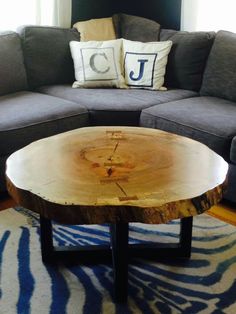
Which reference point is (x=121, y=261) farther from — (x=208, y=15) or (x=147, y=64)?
(x=208, y=15)

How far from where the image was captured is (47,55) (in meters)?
3.05

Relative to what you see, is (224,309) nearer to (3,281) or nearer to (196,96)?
(3,281)

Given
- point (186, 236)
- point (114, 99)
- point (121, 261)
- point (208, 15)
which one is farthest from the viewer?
point (208, 15)

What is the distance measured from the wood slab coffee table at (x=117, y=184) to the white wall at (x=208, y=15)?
161cm

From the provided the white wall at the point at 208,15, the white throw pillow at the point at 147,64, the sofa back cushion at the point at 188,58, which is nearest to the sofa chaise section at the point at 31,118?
the white throw pillow at the point at 147,64

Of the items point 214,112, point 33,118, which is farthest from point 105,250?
point 214,112

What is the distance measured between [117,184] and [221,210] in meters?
1.07

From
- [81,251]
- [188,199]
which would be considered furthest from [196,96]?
[188,199]

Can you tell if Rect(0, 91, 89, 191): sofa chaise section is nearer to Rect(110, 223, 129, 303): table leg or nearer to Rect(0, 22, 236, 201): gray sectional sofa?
Rect(0, 22, 236, 201): gray sectional sofa

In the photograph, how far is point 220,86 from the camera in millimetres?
2850

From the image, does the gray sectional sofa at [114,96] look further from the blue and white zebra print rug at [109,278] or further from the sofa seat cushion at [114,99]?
the blue and white zebra print rug at [109,278]

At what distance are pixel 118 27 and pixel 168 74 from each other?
663 millimetres

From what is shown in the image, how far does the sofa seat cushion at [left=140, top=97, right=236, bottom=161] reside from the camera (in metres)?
2.29

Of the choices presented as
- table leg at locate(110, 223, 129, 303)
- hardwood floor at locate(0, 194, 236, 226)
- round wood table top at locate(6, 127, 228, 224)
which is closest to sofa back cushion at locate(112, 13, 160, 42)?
hardwood floor at locate(0, 194, 236, 226)
